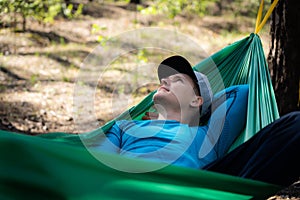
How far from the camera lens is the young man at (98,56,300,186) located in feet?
6.29

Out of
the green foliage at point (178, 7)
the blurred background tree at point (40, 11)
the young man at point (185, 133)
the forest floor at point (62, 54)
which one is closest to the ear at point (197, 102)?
the young man at point (185, 133)

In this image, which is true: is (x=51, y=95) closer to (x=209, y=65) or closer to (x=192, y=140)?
(x=209, y=65)

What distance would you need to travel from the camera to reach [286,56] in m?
3.05

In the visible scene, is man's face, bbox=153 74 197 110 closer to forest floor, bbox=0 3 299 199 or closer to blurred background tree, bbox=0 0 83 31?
forest floor, bbox=0 3 299 199

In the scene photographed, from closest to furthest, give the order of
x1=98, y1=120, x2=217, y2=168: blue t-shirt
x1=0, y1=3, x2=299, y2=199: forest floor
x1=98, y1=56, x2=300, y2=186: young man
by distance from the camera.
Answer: x1=98, y1=56, x2=300, y2=186: young man, x1=98, y1=120, x2=217, y2=168: blue t-shirt, x1=0, y1=3, x2=299, y2=199: forest floor

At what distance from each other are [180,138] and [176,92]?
20cm

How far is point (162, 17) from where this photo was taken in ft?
20.4

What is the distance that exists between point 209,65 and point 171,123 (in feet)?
1.79

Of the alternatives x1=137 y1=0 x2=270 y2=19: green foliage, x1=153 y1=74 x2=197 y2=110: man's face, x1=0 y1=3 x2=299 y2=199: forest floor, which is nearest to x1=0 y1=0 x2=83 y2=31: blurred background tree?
x1=0 y1=3 x2=299 y2=199: forest floor

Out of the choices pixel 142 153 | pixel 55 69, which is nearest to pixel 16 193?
pixel 142 153

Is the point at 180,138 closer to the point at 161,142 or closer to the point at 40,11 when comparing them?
the point at 161,142

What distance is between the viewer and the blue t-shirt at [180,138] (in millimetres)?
2195

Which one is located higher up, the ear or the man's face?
the man's face

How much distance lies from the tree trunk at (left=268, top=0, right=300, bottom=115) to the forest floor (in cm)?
145
